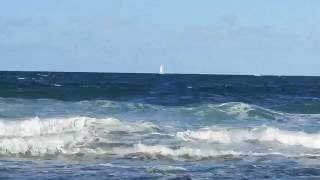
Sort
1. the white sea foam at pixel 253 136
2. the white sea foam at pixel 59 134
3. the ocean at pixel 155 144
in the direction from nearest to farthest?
the ocean at pixel 155 144 → the white sea foam at pixel 59 134 → the white sea foam at pixel 253 136

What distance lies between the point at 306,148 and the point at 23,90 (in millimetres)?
18234

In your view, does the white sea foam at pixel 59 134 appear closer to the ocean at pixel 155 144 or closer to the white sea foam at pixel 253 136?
the ocean at pixel 155 144

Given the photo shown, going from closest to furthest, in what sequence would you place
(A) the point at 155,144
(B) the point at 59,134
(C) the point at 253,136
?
(A) the point at 155,144 → (B) the point at 59,134 → (C) the point at 253,136

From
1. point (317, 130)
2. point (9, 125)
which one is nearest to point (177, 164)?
point (9, 125)

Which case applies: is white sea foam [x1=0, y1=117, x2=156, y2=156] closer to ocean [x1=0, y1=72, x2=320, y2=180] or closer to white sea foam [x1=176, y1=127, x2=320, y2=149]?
ocean [x1=0, y1=72, x2=320, y2=180]

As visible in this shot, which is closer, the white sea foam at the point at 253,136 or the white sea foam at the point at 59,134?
the white sea foam at the point at 59,134

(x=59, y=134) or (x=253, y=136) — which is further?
(x=253, y=136)

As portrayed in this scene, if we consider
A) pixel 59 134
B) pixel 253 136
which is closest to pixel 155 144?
pixel 59 134

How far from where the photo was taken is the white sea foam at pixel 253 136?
12883 millimetres

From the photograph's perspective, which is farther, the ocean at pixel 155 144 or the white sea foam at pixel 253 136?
the white sea foam at pixel 253 136

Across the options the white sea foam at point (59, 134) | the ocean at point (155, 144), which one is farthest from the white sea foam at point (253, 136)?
the white sea foam at point (59, 134)

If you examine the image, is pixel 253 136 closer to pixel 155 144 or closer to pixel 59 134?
pixel 155 144

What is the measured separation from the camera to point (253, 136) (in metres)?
13.4

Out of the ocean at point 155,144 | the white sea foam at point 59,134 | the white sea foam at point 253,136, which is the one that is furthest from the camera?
the white sea foam at point 253,136
